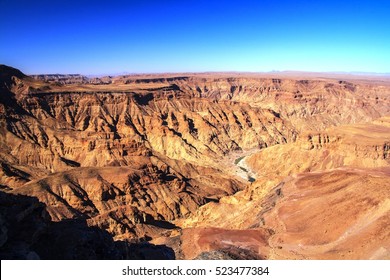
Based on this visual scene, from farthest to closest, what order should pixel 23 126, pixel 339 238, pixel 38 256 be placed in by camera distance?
pixel 23 126
pixel 339 238
pixel 38 256

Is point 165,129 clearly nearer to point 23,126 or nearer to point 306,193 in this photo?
point 23,126

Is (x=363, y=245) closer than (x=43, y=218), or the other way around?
(x=43, y=218)

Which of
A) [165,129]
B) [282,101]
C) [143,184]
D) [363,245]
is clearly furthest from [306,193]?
[282,101]

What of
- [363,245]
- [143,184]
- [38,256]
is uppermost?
[38,256]

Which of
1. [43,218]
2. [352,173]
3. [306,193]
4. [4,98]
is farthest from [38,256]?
[4,98]

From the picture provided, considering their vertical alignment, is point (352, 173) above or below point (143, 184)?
above

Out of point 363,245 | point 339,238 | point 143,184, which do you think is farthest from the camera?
point 143,184
